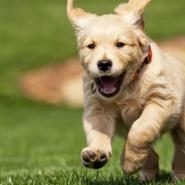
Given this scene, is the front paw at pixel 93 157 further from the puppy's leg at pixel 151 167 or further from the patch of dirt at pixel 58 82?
the patch of dirt at pixel 58 82

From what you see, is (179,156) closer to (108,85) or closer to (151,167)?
(151,167)

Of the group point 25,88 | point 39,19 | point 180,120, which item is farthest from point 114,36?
point 39,19

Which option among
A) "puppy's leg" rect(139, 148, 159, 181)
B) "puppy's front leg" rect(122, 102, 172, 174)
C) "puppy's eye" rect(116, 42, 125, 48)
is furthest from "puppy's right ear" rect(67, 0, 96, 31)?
"puppy's leg" rect(139, 148, 159, 181)

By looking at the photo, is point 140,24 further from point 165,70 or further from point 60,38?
point 60,38

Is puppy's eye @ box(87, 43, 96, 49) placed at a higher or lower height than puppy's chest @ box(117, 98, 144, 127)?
higher

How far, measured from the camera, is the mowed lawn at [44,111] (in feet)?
29.1

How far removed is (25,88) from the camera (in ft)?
97.7

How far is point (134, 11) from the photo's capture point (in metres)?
7.31

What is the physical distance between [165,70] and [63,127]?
533 inches

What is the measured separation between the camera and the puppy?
6.98m

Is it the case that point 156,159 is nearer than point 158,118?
No

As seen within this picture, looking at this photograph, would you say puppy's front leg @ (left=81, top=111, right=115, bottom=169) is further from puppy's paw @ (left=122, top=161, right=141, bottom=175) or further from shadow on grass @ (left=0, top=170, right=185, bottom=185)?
shadow on grass @ (left=0, top=170, right=185, bottom=185)

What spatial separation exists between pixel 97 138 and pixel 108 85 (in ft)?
1.68

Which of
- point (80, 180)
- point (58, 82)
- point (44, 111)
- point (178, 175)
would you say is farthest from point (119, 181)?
point (58, 82)
